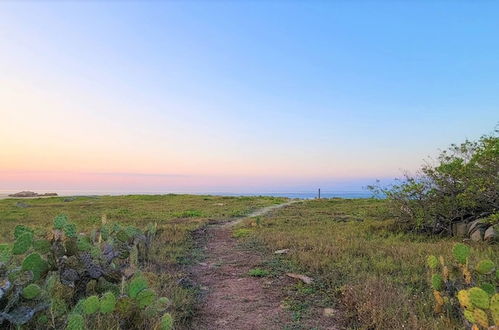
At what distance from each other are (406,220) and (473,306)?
11.1 meters

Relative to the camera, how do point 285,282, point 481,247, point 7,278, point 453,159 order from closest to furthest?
point 7,278 → point 285,282 → point 481,247 → point 453,159

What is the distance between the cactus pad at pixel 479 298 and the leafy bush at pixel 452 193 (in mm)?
7979

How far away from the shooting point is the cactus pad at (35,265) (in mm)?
4914

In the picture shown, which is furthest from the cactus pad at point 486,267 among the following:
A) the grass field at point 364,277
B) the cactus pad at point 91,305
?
the cactus pad at point 91,305

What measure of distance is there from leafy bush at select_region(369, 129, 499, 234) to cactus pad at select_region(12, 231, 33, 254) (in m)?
11.7

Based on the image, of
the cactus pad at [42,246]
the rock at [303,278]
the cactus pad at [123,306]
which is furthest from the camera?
the rock at [303,278]

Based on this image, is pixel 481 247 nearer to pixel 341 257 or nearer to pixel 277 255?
pixel 341 257

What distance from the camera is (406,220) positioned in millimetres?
14438

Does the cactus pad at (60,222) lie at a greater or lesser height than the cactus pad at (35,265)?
greater

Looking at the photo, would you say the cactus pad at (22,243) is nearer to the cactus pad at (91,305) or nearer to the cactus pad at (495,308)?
the cactus pad at (91,305)

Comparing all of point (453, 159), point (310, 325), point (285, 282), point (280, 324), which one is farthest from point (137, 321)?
point (453, 159)

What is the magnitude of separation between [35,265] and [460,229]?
1333 cm

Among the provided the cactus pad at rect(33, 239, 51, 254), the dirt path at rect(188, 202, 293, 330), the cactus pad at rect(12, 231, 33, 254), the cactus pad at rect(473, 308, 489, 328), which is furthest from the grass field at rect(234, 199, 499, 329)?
the cactus pad at rect(12, 231, 33, 254)

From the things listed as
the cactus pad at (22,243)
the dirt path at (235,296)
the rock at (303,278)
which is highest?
the cactus pad at (22,243)
